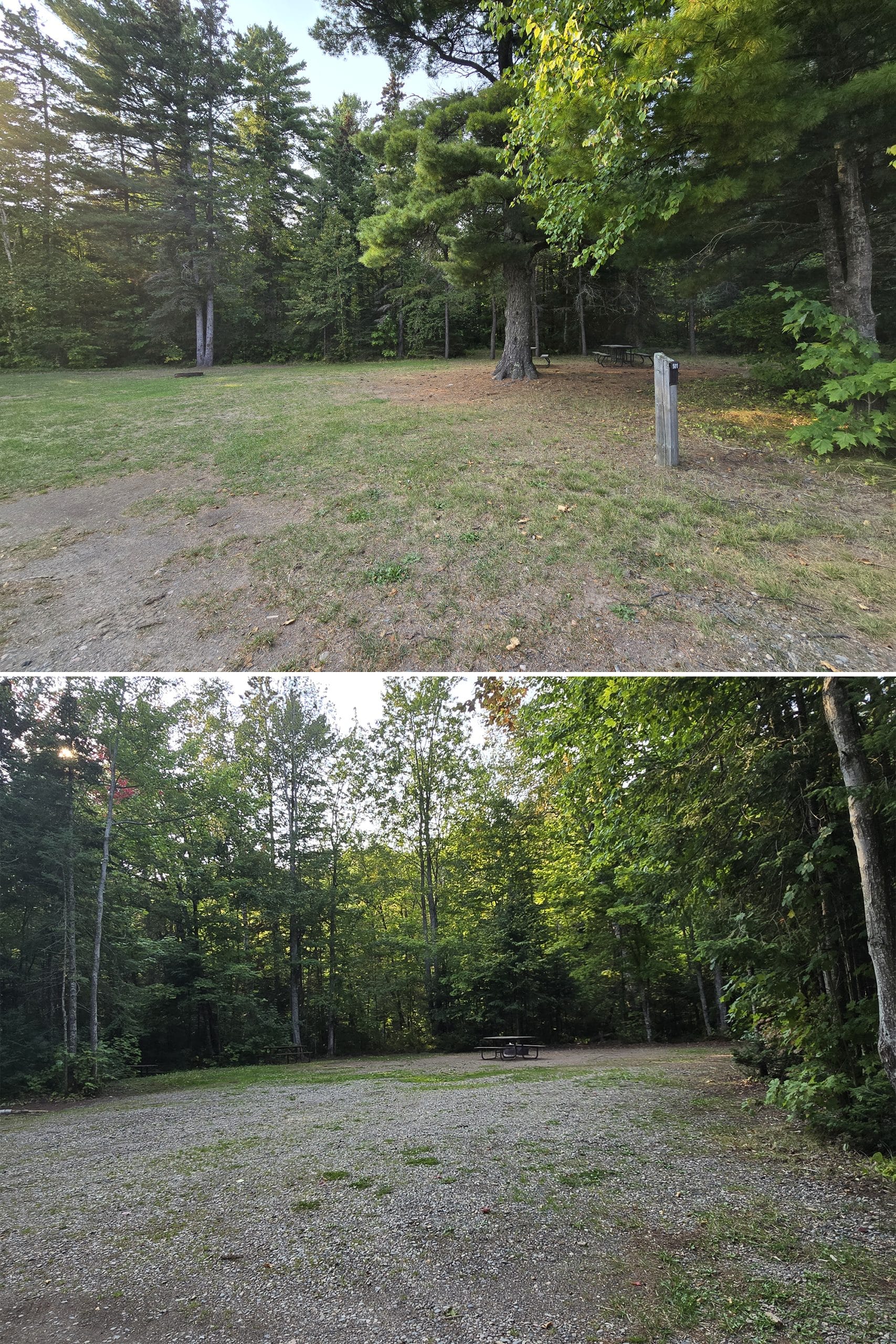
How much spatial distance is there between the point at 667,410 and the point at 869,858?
5814mm

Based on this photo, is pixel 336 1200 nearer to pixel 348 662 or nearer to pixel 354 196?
pixel 348 662

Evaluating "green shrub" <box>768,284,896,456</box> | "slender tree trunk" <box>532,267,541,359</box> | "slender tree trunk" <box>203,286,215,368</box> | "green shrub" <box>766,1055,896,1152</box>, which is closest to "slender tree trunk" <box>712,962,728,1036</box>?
"green shrub" <box>766,1055,896,1152</box>

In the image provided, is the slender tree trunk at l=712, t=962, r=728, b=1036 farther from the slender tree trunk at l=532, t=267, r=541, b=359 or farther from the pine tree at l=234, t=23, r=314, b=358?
the pine tree at l=234, t=23, r=314, b=358

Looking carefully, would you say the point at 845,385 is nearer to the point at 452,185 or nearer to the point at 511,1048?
the point at 452,185

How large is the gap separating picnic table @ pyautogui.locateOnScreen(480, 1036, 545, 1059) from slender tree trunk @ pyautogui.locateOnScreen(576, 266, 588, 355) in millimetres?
25138

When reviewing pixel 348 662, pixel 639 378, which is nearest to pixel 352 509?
pixel 348 662

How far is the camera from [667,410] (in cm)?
834

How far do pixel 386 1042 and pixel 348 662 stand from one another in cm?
1604

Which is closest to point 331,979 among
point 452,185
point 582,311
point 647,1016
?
point 647,1016

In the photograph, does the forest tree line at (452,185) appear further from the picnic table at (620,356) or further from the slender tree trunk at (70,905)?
the slender tree trunk at (70,905)

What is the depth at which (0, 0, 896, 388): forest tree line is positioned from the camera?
26.5ft

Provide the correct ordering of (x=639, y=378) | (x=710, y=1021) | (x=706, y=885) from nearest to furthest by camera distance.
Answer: (x=706, y=885) < (x=639, y=378) < (x=710, y=1021)

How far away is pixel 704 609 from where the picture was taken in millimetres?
5316

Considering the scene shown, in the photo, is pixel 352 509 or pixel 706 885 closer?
pixel 706 885
